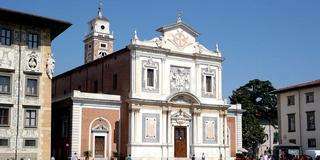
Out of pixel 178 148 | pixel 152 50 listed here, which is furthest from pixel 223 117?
pixel 152 50

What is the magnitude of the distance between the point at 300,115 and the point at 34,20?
36062mm

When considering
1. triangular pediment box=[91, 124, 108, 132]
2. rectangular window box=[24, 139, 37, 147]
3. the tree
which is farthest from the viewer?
the tree

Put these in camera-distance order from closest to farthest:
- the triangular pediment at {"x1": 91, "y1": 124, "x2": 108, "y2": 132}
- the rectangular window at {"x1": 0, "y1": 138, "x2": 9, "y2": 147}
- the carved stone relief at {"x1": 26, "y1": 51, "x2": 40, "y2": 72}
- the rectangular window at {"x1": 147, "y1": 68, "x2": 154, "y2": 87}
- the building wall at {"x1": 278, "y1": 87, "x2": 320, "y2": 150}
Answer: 1. the rectangular window at {"x1": 0, "y1": 138, "x2": 9, "y2": 147}
2. the carved stone relief at {"x1": 26, "y1": 51, "x2": 40, "y2": 72}
3. the triangular pediment at {"x1": 91, "y1": 124, "x2": 108, "y2": 132}
4. the rectangular window at {"x1": 147, "y1": 68, "x2": 154, "y2": 87}
5. the building wall at {"x1": 278, "y1": 87, "x2": 320, "y2": 150}

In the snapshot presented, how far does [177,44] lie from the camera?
50.8 metres

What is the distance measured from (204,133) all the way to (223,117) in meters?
3.04

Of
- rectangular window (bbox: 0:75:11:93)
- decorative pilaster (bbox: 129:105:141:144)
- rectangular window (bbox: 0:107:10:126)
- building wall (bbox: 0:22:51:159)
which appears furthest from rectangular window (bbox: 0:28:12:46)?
decorative pilaster (bbox: 129:105:141:144)

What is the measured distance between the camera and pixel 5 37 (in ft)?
119

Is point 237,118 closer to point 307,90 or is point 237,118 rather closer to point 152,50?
point 307,90

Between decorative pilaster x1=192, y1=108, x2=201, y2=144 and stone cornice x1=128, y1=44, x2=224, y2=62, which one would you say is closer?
stone cornice x1=128, y1=44, x2=224, y2=62

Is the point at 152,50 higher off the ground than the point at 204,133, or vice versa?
the point at 152,50

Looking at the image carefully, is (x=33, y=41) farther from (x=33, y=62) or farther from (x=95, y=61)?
(x=95, y=61)

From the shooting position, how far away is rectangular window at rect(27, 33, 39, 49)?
37531mm

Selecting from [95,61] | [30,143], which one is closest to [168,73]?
[95,61]

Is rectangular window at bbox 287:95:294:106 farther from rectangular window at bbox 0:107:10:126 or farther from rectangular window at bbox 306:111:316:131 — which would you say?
rectangular window at bbox 0:107:10:126
